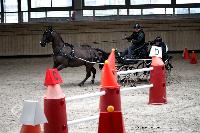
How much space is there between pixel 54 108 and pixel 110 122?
1024 mm

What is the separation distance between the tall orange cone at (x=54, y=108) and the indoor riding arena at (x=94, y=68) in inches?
0.4

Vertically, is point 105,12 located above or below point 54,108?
above

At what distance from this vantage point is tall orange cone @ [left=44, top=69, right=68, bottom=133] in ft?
18.5

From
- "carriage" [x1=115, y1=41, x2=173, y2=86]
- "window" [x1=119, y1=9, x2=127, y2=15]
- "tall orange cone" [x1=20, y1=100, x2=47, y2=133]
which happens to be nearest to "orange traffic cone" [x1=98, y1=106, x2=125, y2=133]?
"tall orange cone" [x1=20, y1=100, x2=47, y2=133]

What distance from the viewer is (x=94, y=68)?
15242 millimetres

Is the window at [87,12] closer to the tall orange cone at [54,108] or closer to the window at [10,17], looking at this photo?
the window at [10,17]

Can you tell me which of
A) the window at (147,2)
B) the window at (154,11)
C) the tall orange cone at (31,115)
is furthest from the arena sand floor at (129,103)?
the window at (147,2)

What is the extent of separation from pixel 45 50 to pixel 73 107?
50.1ft

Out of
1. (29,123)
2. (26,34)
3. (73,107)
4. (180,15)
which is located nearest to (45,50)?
(26,34)

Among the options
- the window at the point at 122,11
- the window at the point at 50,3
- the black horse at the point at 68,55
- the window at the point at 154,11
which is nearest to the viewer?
the black horse at the point at 68,55

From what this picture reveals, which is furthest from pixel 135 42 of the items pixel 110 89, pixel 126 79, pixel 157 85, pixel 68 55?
pixel 110 89

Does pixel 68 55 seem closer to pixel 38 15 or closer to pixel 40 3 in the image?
pixel 38 15

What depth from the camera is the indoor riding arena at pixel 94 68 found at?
19.7 ft

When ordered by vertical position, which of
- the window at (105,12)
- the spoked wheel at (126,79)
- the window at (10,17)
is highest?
the window at (105,12)
